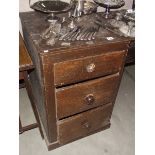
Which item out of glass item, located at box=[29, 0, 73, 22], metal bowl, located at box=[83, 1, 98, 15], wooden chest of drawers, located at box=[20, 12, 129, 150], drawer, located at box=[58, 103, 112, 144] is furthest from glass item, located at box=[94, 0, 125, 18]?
drawer, located at box=[58, 103, 112, 144]

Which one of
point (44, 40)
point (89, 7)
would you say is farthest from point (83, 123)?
point (89, 7)

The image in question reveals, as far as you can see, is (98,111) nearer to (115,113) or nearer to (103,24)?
(115,113)

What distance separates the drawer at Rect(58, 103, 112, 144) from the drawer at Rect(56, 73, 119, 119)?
0.06 meters

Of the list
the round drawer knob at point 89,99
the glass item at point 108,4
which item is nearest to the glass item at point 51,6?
the glass item at point 108,4

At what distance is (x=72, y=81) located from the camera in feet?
3.71

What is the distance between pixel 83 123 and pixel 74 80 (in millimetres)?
393

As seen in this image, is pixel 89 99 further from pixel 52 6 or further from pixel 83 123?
pixel 52 6

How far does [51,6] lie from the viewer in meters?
1.29

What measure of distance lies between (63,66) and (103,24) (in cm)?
40

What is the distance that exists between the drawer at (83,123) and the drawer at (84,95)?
0.06 metres

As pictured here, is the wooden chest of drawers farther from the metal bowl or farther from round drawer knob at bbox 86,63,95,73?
the metal bowl
